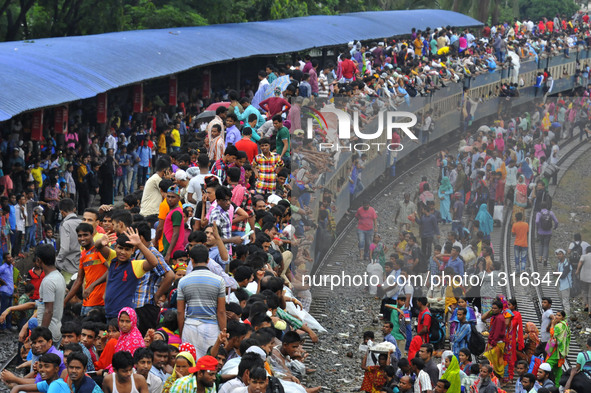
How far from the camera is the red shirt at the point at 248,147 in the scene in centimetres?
1487

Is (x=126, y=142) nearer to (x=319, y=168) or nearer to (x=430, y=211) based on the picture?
(x=319, y=168)

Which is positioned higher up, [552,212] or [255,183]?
[255,183]

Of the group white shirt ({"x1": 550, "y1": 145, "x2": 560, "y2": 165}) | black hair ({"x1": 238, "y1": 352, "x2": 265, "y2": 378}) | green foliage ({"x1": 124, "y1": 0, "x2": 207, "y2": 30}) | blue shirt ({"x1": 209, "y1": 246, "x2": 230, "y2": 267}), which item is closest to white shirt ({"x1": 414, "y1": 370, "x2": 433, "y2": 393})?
blue shirt ({"x1": 209, "y1": 246, "x2": 230, "y2": 267})

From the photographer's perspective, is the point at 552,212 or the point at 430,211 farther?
the point at 552,212

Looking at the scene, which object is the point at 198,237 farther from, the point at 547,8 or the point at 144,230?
the point at 547,8

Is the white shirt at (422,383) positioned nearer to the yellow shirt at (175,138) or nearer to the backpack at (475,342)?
the backpack at (475,342)

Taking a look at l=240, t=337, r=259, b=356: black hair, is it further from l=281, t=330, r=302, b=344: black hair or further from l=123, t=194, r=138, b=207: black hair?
l=123, t=194, r=138, b=207: black hair

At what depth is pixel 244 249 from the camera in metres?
10.6

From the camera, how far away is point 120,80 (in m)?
20.1

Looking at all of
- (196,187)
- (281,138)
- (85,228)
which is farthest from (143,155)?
(85,228)

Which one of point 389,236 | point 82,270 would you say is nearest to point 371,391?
point 389,236

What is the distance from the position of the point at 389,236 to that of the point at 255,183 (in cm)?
240

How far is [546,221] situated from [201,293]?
424 inches

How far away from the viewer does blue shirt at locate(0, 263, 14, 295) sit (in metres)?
13.6
